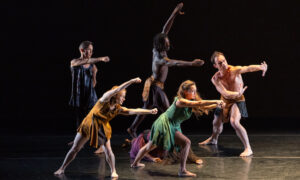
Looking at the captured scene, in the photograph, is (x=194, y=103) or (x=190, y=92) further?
(x=190, y=92)

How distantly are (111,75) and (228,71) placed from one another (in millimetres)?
3033

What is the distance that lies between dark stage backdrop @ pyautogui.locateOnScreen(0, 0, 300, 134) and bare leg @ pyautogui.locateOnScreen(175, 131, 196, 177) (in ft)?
10.6

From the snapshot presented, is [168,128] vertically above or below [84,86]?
below

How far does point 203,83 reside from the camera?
8344 millimetres

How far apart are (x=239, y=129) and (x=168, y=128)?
1182 millimetres

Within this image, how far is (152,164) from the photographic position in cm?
516

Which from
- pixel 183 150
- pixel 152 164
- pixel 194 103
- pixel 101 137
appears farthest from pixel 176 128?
pixel 101 137

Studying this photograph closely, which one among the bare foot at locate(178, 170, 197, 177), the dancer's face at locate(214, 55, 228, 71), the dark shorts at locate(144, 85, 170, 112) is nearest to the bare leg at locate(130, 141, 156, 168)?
the bare foot at locate(178, 170, 197, 177)

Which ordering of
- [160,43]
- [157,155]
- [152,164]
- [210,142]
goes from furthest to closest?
[210,142], [160,43], [157,155], [152,164]

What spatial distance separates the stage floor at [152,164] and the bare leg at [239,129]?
0.10m

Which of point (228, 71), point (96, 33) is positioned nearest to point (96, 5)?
point (96, 33)

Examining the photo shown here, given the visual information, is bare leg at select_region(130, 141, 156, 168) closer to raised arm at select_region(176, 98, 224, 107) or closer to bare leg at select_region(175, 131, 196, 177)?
bare leg at select_region(175, 131, 196, 177)

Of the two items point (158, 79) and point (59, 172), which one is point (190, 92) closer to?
point (158, 79)

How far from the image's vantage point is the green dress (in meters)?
4.69
